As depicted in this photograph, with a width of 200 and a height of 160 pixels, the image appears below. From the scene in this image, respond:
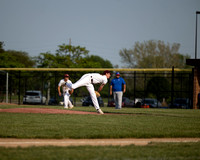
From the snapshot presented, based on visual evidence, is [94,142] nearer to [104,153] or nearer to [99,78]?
[104,153]

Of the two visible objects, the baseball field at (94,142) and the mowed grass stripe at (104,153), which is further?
the baseball field at (94,142)

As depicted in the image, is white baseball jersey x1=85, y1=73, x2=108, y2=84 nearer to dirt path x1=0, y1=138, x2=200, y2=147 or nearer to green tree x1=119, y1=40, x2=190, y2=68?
dirt path x1=0, y1=138, x2=200, y2=147

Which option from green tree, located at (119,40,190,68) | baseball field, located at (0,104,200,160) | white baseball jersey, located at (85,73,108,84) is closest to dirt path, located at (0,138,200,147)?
baseball field, located at (0,104,200,160)

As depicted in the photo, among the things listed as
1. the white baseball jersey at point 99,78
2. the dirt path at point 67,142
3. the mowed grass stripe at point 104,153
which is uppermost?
the white baseball jersey at point 99,78

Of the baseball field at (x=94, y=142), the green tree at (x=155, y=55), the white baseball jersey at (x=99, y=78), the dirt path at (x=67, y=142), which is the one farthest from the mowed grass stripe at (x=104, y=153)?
the green tree at (x=155, y=55)

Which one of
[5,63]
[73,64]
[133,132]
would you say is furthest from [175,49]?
[133,132]

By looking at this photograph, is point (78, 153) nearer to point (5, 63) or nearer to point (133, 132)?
point (133, 132)

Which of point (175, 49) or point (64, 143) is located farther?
point (175, 49)

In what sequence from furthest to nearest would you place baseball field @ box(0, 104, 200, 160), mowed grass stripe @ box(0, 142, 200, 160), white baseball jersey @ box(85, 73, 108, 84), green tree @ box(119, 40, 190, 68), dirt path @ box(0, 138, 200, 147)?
green tree @ box(119, 40, 190, 68) < white baseball jersey @ box(85, 73, 108, 84) < dirt path @ box(0, 138, 200, 147) < baseball field @ box(0, 104, 200, 160) < mowed grass stripe @ box(0, 142, 200, 160)

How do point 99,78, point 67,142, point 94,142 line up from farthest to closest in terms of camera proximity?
point 99,78 → point 94,142 → point 67,142

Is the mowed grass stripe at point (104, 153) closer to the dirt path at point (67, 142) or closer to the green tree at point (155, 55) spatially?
the dirt path at point (67, 142)

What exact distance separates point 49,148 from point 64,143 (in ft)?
2.56

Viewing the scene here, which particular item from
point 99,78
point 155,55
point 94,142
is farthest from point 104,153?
point 155,55

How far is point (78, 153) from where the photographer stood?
5539mm
